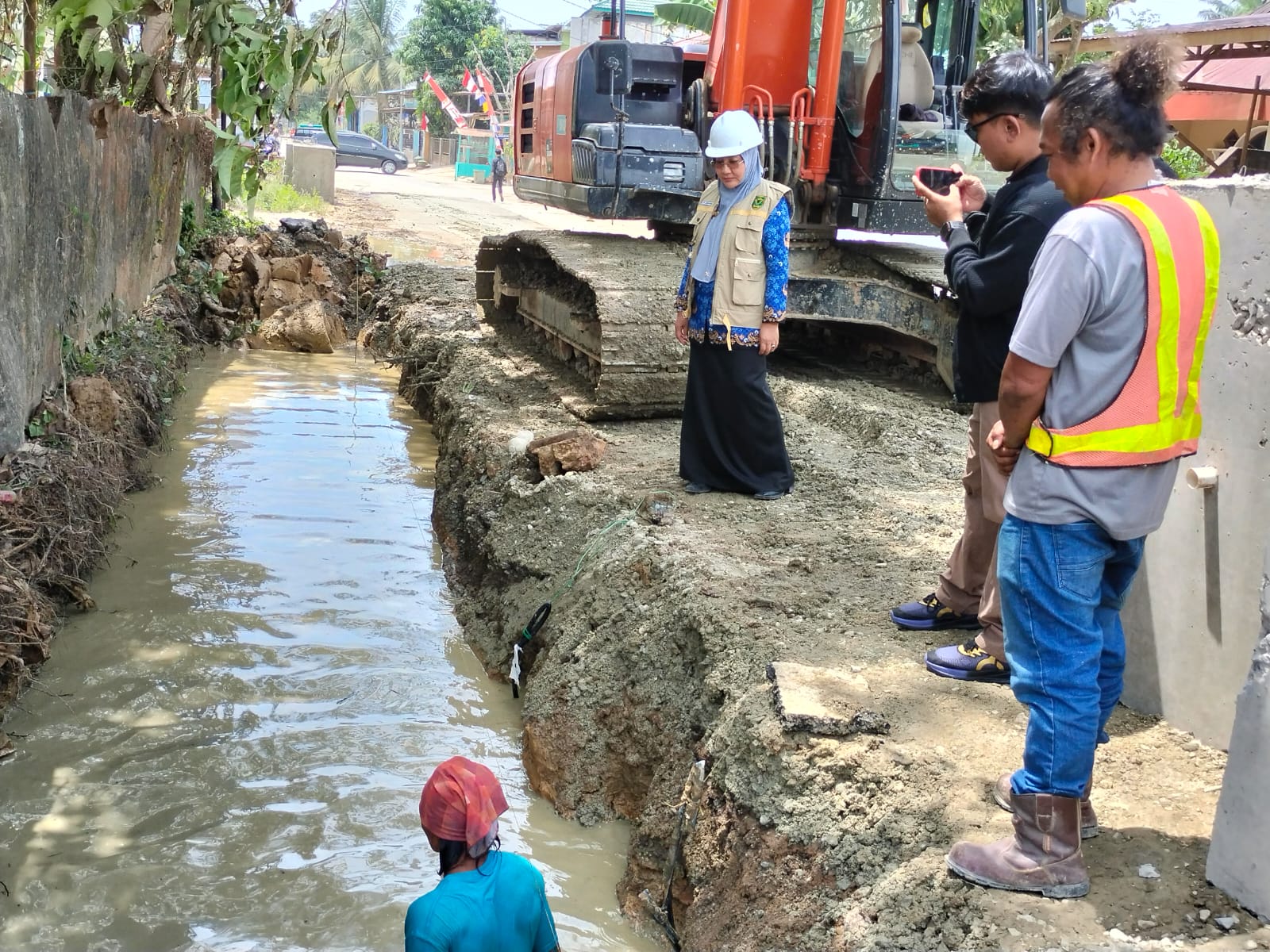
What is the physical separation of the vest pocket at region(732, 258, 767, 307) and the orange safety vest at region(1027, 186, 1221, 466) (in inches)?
119

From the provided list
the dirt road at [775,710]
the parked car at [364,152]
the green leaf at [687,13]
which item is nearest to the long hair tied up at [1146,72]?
the dirt road at [775,710]

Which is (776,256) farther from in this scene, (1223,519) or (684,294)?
(1223,519)

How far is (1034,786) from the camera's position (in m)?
2.67

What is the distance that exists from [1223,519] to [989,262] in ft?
3.17

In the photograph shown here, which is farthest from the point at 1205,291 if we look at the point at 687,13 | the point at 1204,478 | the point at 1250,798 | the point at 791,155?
the point at 687,13

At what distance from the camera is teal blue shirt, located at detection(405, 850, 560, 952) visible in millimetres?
2422

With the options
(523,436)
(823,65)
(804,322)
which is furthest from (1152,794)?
(804,322)

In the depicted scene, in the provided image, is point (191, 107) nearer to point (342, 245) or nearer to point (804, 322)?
point (342, 245)

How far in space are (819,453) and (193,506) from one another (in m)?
3.97

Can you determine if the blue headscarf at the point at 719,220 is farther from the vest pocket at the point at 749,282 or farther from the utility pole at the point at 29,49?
the utility pole at the point at 29,49

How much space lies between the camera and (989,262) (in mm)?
3467

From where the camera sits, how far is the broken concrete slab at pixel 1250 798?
248cm

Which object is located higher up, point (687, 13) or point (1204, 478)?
point (687, 13)

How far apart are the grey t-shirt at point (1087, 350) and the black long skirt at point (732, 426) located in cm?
311
